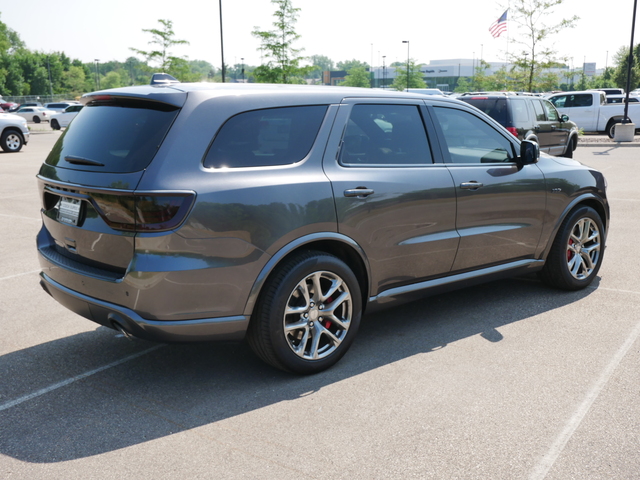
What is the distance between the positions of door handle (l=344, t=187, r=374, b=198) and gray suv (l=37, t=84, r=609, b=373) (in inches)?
0.4

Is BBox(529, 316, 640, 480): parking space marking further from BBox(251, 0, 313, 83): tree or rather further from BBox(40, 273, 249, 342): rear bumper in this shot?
BBox(251, 0, 313, 83): tree

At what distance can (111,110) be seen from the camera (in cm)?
380

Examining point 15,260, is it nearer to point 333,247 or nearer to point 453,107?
point 333,247

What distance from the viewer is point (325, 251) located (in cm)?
404

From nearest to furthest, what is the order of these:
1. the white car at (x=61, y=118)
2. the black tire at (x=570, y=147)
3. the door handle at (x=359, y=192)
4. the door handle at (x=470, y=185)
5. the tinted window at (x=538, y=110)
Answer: the door handle at (x=359, y=192) < the door handle at (x=470, y=185) < the tinted window at (x=538, y=110) < the black tire at (x=570, y=147) < the white car at (x=61, y=118)

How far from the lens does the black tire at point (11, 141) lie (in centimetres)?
2142

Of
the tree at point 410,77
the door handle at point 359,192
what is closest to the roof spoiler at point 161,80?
the door handle at point 359,192

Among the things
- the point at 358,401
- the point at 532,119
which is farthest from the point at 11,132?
the point at 358,401

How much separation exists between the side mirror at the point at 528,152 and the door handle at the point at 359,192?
5.54 ft

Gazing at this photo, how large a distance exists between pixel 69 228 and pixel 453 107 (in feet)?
9.53

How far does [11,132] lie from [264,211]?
2104cm

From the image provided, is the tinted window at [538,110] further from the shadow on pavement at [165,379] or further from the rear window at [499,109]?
the shadow on pavement at [165,379]

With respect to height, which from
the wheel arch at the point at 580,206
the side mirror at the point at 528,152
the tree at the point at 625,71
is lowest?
the wheel arch at the point at 580,206

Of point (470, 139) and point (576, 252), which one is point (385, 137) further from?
point (576, 252)
